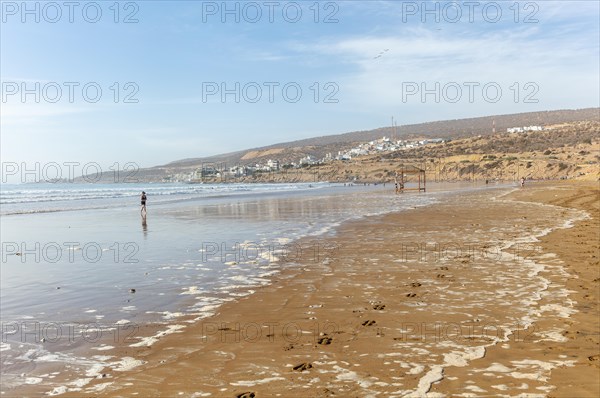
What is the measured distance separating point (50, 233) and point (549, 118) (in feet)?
657

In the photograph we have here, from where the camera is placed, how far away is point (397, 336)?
22.8 ft

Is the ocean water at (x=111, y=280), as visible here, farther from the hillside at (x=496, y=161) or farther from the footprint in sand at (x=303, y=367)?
the hillside at (x=496, y=161)

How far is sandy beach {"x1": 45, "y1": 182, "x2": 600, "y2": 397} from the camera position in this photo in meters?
5.38

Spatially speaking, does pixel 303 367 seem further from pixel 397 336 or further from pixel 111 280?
pixel 111 280

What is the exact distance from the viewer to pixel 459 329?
7176mm

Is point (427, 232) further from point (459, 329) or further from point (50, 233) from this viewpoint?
point (50, 233)

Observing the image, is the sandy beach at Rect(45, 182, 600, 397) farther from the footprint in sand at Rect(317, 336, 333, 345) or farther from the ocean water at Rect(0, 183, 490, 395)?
the ocean water at Rect(0, 183, 490, 395)

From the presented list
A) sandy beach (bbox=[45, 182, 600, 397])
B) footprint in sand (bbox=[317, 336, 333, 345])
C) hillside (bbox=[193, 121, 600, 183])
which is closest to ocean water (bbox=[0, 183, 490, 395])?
sandy beach (bbox=[45, 182, 600, 397])

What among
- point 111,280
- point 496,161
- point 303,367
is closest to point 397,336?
point 303,367

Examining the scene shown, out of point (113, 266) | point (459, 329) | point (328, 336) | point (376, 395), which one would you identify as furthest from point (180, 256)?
point (376, 395)

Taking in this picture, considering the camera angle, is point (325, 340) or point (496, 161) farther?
point (496, 161)

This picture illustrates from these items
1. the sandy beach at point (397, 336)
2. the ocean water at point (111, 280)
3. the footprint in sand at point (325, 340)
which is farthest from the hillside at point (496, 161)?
the footprint in sand at point (325, 340)

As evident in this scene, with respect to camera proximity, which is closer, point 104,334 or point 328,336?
point 328,336

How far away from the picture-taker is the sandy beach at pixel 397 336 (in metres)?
5.38
